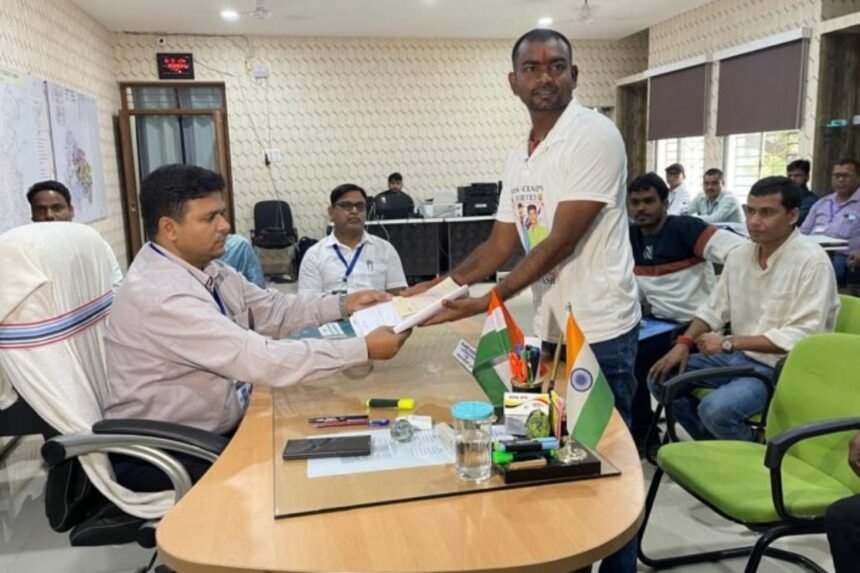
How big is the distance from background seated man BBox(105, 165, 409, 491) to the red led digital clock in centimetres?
738

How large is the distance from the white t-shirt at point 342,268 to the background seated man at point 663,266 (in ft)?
4.34

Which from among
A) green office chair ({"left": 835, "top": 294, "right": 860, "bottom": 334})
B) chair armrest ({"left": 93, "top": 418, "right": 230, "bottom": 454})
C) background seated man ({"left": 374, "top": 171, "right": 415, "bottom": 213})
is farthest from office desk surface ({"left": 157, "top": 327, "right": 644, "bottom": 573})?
background seated man ({"left": 374, "top": 171, "right": 415, "bottom": 213})

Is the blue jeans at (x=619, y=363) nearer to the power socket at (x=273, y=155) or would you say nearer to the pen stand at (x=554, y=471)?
the pen stand at (x=554, y=471)

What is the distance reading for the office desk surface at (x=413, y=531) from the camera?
3.33 feet

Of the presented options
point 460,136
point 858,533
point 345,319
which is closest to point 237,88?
point 460,136

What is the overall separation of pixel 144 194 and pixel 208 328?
0.46m

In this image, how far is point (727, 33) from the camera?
7270 millimetres

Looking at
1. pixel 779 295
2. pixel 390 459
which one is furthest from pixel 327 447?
pixel 779 295

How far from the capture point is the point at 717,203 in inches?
278

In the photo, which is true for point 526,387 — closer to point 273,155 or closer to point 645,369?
point 645,369

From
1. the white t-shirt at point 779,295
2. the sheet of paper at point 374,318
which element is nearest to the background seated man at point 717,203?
the white t-shirt at point 779,295

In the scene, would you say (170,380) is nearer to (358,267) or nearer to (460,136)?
(358,267)

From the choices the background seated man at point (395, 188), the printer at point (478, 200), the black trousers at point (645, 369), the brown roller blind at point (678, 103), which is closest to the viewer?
the black trousers at point (645, 369)

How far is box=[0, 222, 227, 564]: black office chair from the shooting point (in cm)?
160
